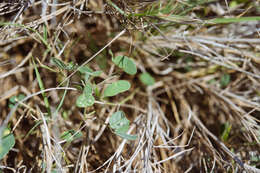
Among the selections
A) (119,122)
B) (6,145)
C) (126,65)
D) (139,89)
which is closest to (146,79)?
(139,89)

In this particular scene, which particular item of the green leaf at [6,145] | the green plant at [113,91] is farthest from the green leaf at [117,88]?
the green leaf at [6,145]

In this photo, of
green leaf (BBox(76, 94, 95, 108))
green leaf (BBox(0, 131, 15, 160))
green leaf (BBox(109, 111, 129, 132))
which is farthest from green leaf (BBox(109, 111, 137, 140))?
green leaf (BBox(0, 131, 15, 160))

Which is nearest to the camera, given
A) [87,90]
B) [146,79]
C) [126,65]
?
[87,90]

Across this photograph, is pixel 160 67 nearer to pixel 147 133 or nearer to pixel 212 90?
pixel 212 90

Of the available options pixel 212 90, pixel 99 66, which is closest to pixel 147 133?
pixel 99 66

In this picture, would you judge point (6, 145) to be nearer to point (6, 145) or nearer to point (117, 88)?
point (6, 145)

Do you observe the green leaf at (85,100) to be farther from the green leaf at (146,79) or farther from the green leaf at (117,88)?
the green leaf at (146,79)

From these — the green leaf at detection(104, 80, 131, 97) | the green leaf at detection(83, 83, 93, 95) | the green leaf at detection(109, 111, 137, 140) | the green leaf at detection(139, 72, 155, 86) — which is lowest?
the green leaf at detection(139, 72, 155, 86)

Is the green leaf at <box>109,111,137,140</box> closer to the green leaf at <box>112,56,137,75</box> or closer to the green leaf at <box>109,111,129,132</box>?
the green leaf at <box>109,111,129,132</box>

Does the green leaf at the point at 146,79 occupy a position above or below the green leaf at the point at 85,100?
below
